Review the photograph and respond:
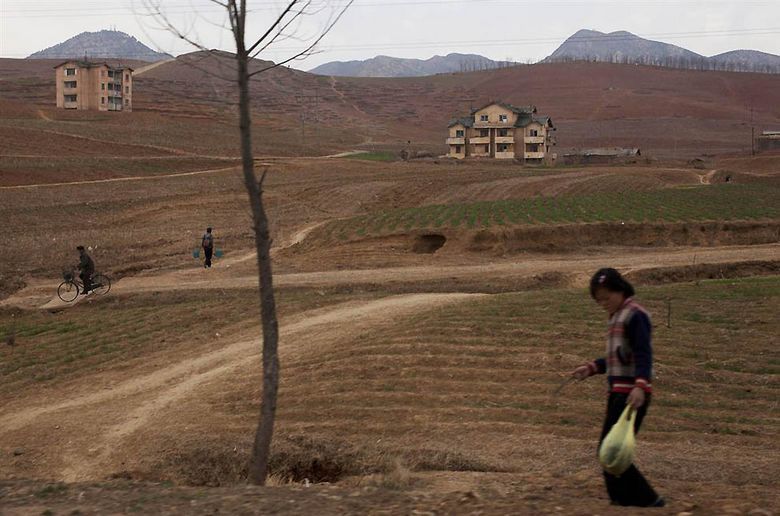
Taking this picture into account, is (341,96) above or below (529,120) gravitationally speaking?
above

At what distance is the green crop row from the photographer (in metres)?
33.3

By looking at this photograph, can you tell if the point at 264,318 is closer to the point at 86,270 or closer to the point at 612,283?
the point at 612,283

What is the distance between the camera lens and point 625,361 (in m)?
7.10

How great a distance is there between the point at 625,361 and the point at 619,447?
70 cm

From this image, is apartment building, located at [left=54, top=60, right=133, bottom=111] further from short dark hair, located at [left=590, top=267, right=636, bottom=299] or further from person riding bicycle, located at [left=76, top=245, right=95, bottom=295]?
short dark hair, located at [left=590, top=267, right=636, bottom=299]

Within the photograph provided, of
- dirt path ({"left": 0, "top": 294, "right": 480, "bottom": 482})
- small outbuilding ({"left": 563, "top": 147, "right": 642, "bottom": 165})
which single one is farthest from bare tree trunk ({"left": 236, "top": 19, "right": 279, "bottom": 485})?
small outbuilding ({"left": 563, "top": 147, "right": 642, "bottom": 165})

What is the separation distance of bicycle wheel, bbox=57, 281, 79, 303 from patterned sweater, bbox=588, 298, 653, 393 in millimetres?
19905

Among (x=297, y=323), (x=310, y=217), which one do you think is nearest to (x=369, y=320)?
(x=297, y=323)

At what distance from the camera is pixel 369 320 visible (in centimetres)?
1850

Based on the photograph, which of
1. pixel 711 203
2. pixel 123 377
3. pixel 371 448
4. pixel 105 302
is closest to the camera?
pixel 371 448

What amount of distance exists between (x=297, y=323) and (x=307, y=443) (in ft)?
23.5

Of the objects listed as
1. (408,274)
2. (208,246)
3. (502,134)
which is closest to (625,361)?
(408,274)

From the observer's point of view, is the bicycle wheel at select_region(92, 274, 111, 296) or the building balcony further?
the building balcony

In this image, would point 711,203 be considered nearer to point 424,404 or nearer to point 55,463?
point 424,404
